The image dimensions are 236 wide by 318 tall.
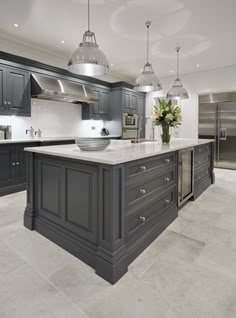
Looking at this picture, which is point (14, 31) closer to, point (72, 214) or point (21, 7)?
point (21, 7)

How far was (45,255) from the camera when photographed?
1.94 m

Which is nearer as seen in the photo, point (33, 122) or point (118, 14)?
point (118, 14)

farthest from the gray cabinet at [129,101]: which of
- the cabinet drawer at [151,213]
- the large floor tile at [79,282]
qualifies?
the large floor tile at [79,282]

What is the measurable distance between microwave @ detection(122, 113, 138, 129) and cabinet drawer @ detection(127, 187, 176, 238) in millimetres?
4047

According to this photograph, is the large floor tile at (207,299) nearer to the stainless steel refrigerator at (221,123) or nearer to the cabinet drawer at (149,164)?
the cabinet drawer at (149,164)

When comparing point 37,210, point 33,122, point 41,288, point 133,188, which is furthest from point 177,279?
point 33,122

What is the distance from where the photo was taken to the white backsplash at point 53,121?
176 inches

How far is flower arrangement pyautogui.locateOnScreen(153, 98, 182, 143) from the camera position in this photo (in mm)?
3051

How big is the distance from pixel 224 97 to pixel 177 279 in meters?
5.86

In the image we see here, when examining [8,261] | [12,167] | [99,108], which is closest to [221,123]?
[99,108]

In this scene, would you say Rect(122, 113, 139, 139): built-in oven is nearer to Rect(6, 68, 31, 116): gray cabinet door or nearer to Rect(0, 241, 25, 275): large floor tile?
Rect(6, 68, 31, 116): gray cabinet door

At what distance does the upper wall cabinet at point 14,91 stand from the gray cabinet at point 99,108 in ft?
5.99

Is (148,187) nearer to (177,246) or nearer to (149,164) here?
(149,164)

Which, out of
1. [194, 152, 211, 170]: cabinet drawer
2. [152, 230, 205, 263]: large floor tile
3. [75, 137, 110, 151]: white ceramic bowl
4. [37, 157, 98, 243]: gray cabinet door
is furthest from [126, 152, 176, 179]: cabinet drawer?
[194, 152, 211, 170]: cabinet drawer
